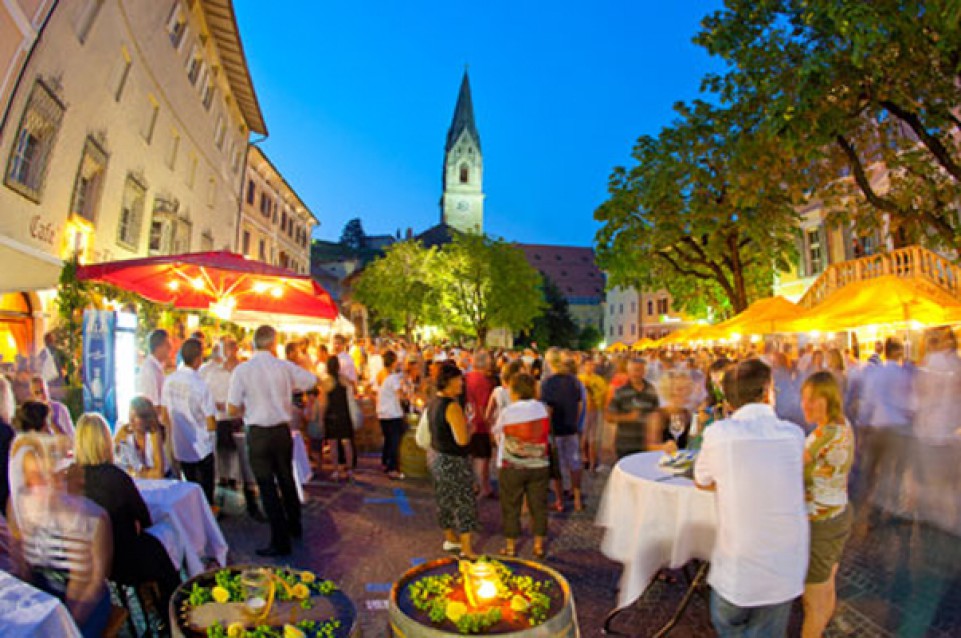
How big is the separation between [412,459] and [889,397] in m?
6.47

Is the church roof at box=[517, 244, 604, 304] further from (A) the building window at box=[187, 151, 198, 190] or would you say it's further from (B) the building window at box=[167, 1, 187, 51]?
(B) the building window at box=[167, 1, 187, 51]

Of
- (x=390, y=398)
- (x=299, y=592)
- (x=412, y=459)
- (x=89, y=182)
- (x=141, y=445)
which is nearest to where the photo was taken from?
(x=299, y=592)

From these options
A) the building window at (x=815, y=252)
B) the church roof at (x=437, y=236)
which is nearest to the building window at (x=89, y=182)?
the building window at (x=815, y=252)

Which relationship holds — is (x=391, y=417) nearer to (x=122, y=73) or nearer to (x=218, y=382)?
(x=218, y=382)

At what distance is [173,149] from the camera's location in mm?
16141

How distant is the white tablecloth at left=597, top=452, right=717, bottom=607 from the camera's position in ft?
13.3

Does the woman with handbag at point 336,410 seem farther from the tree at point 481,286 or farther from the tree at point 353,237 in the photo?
the tree at point 353,237

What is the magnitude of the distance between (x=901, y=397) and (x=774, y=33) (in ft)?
30.6

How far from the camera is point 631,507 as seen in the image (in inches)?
176

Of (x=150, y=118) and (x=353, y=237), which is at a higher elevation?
(x=353, y=237)

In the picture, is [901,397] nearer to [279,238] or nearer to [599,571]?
[599,571]

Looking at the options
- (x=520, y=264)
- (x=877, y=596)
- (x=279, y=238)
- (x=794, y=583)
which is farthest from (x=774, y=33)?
(x=520, y=264)

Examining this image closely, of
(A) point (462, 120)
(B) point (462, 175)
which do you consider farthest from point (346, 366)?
(A) point (462, 120)

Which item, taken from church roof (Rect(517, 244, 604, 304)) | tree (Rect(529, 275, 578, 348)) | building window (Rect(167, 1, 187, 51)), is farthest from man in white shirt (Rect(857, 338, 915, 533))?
church roof (Rect(517, 244, 604, 304))
